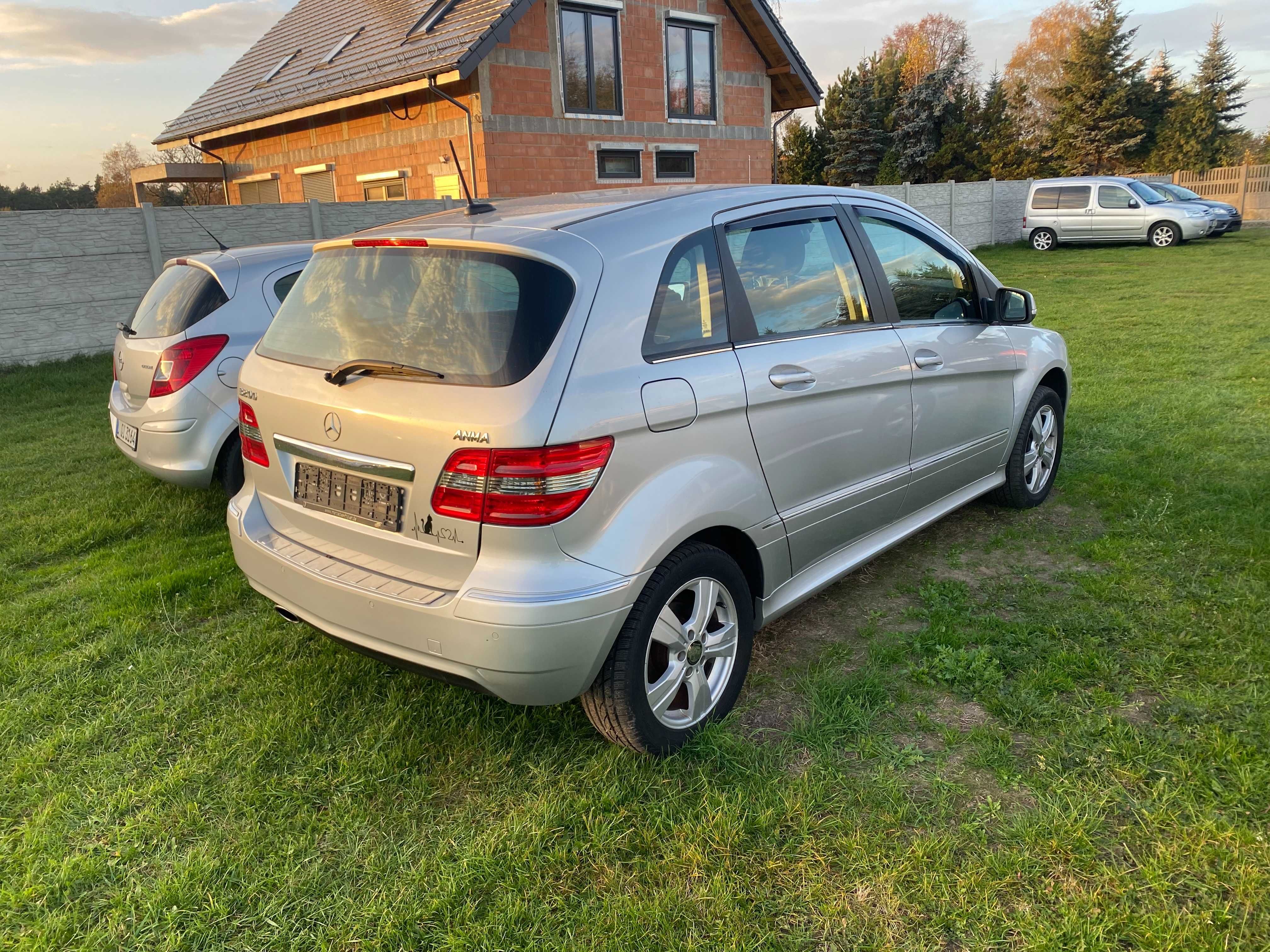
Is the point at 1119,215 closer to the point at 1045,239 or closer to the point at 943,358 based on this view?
the point at 1045,239

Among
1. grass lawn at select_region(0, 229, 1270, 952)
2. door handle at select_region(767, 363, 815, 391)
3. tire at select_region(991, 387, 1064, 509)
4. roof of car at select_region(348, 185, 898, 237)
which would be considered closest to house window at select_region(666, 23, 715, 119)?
tire at select_region(991, 387, 1064, 509)

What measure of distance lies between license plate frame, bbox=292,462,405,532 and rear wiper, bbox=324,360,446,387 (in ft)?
0.98

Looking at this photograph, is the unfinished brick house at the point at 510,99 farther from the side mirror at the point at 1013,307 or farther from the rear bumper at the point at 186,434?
the side mirror at the point at 1013,307

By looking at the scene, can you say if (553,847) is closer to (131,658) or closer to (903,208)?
(131,658)

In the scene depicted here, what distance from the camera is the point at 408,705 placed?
10.4 ft

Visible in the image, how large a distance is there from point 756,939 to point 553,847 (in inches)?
24.6

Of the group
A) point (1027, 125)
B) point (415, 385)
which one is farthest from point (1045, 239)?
point (1027, 125)

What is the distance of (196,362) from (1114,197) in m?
23.2

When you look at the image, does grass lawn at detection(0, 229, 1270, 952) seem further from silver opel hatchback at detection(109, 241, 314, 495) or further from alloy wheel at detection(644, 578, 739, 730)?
silver opel hatchback at detection(109, 241, 314, 495)

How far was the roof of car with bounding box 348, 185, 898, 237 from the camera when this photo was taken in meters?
2.89

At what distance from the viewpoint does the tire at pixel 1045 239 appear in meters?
23.0

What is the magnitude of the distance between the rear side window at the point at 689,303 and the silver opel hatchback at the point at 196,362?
3139 millimetres

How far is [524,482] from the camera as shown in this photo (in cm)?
239

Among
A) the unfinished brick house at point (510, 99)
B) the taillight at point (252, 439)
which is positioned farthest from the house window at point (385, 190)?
the taillight at point (252, 439)
